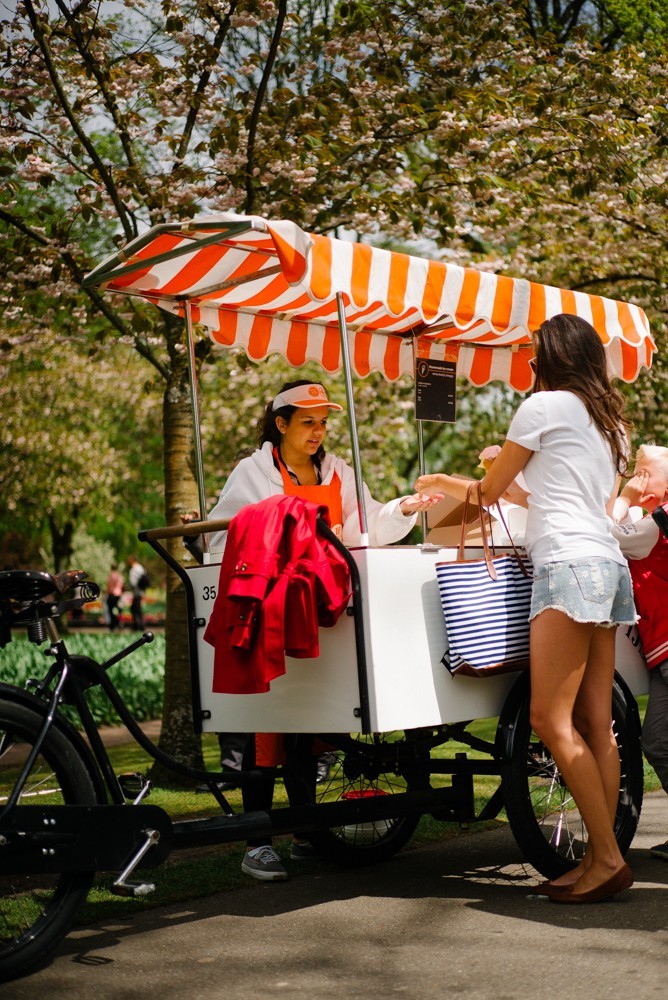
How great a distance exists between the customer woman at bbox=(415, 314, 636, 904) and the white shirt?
480 mm

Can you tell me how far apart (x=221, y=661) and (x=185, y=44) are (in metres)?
5.41

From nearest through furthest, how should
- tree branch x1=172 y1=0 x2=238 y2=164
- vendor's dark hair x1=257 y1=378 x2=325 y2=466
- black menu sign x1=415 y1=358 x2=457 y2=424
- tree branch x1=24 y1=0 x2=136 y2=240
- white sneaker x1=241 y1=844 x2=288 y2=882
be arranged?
white sneaker x1=241 y1=844 x2=288 y2=882
vendor's dark hair x1=257 y1=378 x2=325 y2=466
black menu sign x1=415 y1=358 x2=457 y2=424
tree branch x1=24 y1=0 x2=136 y2=240
tree branch x1=172 y1=0 x2=238 y2=164

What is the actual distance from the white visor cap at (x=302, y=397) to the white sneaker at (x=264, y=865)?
201 cm

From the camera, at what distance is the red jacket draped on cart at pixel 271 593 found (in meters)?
3.97

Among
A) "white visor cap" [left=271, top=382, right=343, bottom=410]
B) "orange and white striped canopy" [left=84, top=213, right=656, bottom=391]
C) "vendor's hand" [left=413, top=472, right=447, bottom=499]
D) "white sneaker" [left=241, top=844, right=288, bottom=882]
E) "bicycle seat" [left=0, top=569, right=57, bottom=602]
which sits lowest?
"white sneaker" [left=241, top=844, right=288, bottom=882]

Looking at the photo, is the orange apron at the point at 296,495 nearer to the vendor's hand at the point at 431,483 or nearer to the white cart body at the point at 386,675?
the white cart body at the point at 386,675

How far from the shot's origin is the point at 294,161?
27.3 feet

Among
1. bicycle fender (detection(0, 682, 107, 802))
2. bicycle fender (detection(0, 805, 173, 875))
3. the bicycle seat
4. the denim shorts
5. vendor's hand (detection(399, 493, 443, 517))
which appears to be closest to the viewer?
bicycle fender (detection(0, 805, 173, 875))

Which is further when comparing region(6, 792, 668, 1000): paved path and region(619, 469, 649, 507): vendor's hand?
region(619, 469, 649, 507): vendor's hand

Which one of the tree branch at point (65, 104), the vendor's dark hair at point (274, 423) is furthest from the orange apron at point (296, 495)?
the tree branch at point (65, 104)

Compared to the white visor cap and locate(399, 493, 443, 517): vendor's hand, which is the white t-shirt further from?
the white visor cap

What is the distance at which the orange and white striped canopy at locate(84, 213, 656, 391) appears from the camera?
4.40 metres

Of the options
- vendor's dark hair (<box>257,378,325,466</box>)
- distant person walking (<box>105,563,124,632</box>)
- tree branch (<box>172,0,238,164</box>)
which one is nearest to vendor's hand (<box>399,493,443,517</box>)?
vendor's dark hair (<box>257,378,325,466</box>)

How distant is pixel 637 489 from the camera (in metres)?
4.89
